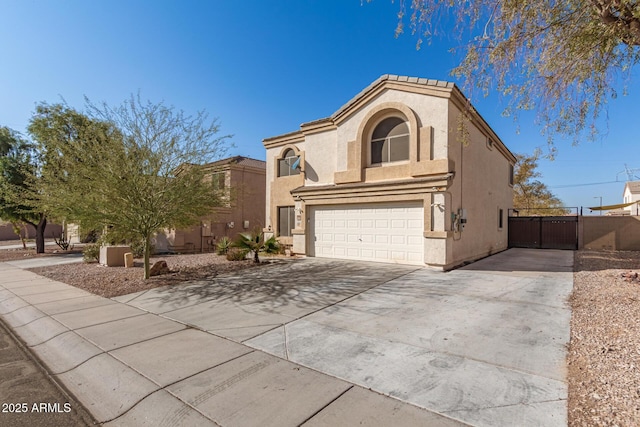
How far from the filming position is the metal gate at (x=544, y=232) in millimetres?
19141

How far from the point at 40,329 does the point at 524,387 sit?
25.8 feet

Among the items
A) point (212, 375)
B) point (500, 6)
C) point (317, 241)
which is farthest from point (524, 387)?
point (317, 241)

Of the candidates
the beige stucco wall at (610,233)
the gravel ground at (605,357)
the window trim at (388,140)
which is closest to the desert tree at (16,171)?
the window trim at (388,140)

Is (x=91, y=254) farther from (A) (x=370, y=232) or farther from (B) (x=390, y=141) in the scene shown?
(B) (x=390, y=141)

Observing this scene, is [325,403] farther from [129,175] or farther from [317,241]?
[317,241]

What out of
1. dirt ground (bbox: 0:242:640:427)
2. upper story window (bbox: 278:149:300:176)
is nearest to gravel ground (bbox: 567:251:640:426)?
dirt ground (bbox: 0:242:640:427)

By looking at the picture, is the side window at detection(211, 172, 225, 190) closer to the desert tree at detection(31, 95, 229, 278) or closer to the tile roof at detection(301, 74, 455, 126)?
the desert tree at detection(31, 95, 229, 278)

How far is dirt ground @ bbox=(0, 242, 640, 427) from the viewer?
2946 mm

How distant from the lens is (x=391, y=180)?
12242 millimetres

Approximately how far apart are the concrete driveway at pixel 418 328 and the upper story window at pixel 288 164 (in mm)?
7459

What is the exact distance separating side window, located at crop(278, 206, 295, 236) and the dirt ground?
5939mm

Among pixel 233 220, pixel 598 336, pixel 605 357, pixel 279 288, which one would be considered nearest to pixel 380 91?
pixel 279 288

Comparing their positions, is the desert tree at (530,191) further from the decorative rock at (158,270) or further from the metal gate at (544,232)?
the decorative rock at (158,270)

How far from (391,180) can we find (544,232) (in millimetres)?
14166
